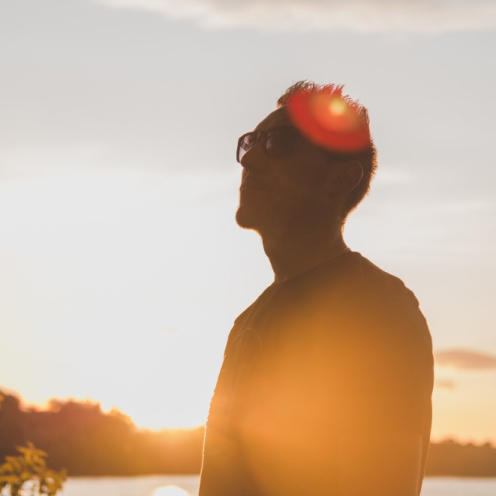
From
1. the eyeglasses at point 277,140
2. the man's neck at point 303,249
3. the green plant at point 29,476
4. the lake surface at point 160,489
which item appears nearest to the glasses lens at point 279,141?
the eyeglasses at point 277,140

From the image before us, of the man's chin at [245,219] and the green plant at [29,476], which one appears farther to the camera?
the green plant at [29,476]

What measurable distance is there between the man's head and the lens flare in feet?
0.04

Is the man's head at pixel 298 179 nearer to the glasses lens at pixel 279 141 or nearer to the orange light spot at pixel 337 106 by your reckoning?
the glasses lens at pixel 279 141

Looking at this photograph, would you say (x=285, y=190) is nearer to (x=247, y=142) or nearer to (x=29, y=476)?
(x=247, y=142)

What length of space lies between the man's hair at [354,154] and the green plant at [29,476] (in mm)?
2365

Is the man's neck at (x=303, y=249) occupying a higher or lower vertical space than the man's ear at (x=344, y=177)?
lower

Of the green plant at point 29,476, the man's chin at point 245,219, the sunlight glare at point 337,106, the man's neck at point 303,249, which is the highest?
the sunlight glare at point 337,106

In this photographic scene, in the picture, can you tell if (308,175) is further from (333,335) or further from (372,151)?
(333,335)

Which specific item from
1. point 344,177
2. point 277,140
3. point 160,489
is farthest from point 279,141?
point 160,489

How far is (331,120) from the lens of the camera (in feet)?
12.9

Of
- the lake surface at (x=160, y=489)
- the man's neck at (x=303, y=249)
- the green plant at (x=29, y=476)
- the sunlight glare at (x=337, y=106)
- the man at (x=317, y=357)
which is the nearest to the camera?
the man at (x=317, y=357)

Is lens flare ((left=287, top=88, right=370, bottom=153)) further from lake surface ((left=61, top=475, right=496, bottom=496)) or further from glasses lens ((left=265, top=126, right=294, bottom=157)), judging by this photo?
lake surface ((left=61, top=475, right=496, bottom=496))

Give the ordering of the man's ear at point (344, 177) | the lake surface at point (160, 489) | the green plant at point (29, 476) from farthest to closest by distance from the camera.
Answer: the lake surface at point (160, 489)
the green plant at point (29, 476)
the man's ear at point (344, 177)

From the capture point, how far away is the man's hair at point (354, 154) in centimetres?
384
